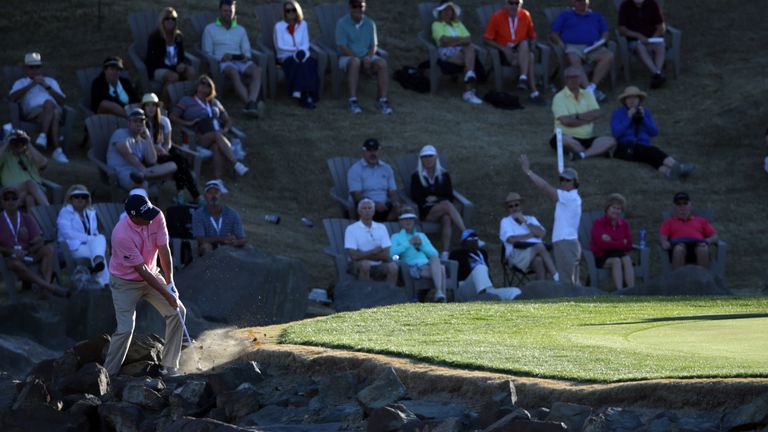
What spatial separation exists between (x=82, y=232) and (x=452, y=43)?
8.80 m

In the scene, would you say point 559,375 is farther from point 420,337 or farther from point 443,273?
point 443,273

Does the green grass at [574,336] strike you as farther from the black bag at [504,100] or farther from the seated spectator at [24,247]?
the black bag at [504,100]

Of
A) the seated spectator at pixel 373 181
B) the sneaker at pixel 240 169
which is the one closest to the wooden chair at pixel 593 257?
the seated spectator at pixel 373 181

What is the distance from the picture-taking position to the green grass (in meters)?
11.4

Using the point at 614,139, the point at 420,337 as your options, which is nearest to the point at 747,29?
the point at 614,139

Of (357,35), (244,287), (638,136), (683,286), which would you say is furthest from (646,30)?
(244,287)

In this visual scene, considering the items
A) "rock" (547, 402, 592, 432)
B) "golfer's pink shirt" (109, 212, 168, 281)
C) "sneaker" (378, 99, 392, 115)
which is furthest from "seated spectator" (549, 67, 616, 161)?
"rock" (547, 402, 592, 432)

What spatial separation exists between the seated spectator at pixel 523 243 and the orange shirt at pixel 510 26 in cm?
601

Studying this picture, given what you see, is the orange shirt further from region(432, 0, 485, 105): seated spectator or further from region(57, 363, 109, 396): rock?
region(57, 363, 109, 396): rock

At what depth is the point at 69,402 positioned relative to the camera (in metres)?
13.4

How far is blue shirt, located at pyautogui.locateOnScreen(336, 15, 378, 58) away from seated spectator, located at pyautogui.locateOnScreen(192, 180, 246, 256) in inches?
240

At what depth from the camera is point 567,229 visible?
19.5 m

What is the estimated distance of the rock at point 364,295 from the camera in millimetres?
17828

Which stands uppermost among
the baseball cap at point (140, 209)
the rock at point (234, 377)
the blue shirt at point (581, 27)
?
the baseball cap at point (140, 209)
